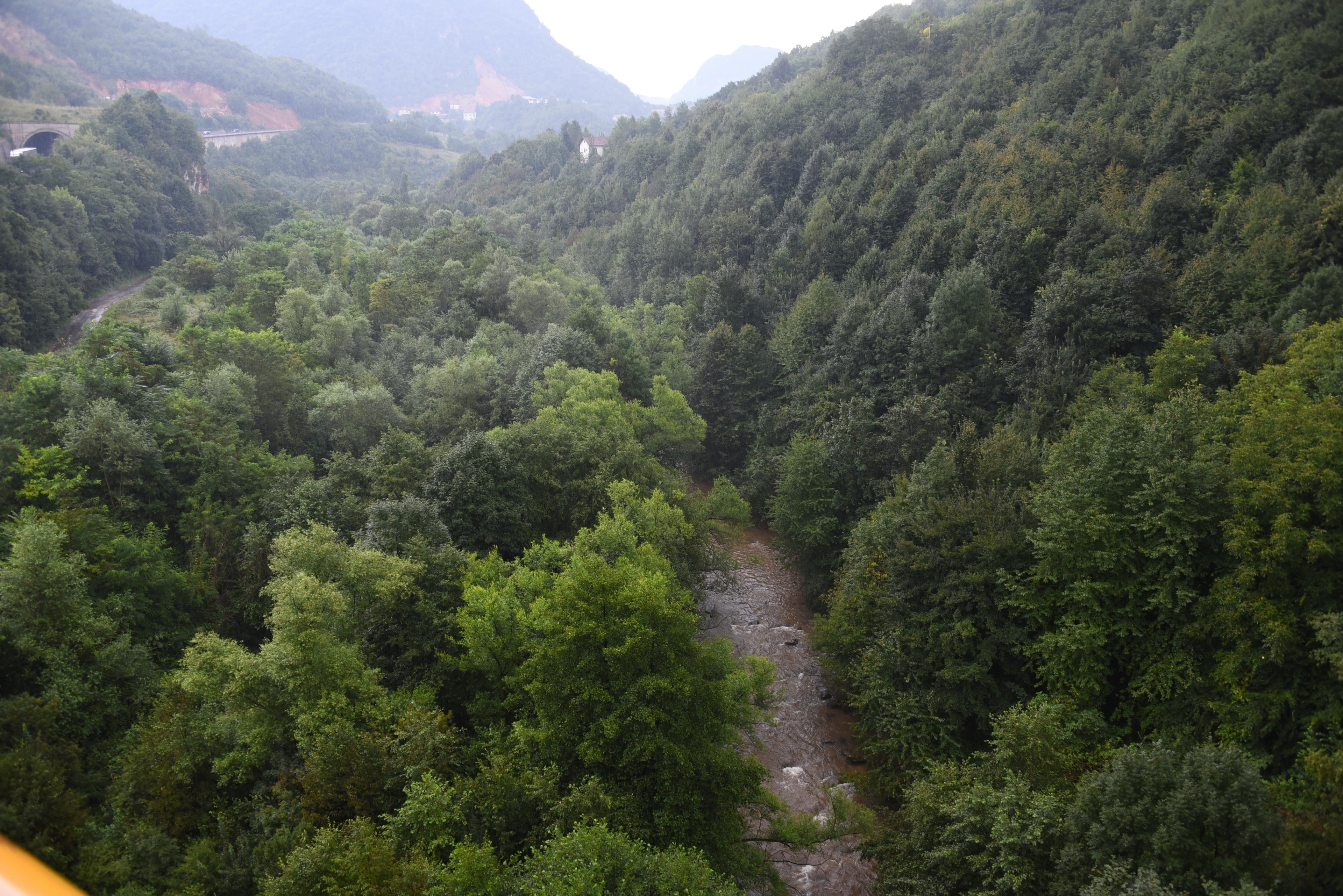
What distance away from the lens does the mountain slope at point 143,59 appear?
104938 millimetres

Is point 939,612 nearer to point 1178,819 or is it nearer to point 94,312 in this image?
point 1178,819

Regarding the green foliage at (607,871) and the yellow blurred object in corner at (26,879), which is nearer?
the yellow blurred object in corner at (26,879)

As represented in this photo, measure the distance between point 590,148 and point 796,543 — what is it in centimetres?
11939

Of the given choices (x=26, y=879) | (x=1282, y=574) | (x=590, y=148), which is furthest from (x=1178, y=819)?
(x=590, y=148)

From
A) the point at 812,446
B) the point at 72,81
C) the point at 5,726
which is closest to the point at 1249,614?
the point at 812,446

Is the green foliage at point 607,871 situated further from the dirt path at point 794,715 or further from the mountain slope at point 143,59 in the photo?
the mountain slope at point 143,59

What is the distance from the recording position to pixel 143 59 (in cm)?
15125

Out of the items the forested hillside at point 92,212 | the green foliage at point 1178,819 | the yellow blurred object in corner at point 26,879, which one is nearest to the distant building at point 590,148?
the forested hillside at point 92,212

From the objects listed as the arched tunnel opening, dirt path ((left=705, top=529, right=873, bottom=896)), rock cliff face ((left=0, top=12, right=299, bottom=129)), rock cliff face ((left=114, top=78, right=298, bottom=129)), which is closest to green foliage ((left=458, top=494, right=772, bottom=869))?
dirt path ((left=705, top=529, right=873, bottom=896))

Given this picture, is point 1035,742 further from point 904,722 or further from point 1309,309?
point 1309,309

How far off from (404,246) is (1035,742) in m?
78.1

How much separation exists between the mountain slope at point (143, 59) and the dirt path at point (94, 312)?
28.4m

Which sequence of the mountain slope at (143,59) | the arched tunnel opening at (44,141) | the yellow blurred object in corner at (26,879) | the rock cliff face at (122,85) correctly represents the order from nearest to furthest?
1. the yellow blurred object in corner at (26,879)
2. the rock cliff face at (122,85)
3. the arched tunnel opening at (44,141)
4. the mountain slope at (143,59)

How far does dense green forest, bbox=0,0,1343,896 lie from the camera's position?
59.9 feet
